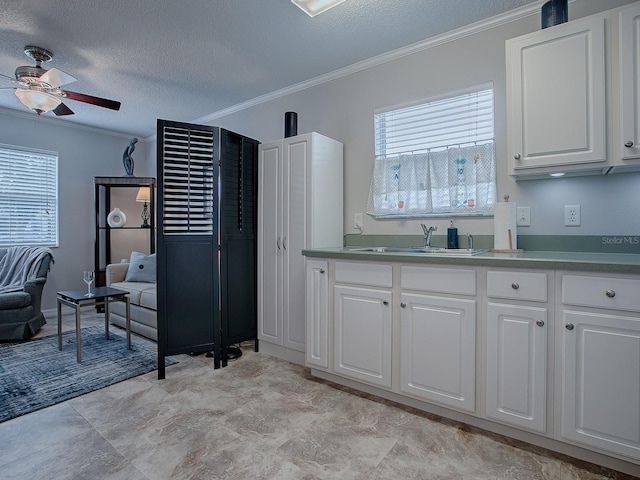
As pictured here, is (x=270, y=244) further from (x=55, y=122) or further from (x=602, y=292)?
(x=55, y=122)

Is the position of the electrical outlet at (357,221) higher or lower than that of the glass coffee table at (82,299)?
higher

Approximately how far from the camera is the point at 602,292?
4.91ft

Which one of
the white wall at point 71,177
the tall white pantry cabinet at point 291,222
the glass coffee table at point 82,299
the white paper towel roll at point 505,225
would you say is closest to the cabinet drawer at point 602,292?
the white paper towel roll at point 505,225

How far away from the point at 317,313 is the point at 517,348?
125 centimetres

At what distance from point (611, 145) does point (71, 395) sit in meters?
3.49

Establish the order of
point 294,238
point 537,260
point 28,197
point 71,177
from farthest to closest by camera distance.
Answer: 1. point 71,177
2. point 28,197
3. point 294,238
4. point 537,260

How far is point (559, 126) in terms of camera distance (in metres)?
1.83

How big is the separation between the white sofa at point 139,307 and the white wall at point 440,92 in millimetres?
2048

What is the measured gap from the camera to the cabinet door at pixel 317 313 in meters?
2.40

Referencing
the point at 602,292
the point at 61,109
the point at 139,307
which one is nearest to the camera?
the point at 602,292

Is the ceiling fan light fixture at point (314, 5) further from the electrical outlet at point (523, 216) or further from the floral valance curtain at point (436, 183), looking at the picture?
the electrical outlet at point (523, 216)

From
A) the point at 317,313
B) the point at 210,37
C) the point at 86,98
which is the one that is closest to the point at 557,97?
the point at 317,313

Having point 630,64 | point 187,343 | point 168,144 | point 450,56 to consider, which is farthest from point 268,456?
point 450,56

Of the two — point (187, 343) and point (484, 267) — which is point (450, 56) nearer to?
point (484, 267)
